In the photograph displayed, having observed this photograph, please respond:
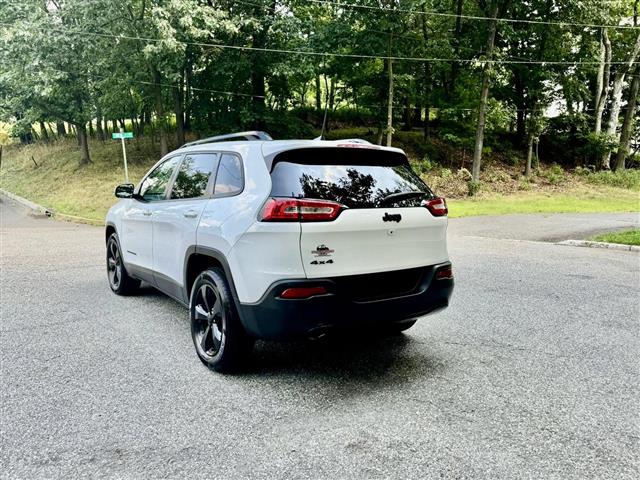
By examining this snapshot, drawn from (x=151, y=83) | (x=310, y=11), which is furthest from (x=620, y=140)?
(x=151, y=83)

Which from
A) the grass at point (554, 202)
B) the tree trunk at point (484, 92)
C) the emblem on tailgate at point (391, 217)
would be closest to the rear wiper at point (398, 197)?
the emblem on tailgate at point (391, 217)

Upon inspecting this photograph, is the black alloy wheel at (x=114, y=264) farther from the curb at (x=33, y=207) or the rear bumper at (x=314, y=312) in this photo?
the curb at (x=33, y=207)

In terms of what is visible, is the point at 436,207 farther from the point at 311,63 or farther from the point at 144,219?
the point at 311,63

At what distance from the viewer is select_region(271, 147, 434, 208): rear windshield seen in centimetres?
335

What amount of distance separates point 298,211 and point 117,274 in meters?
3.91

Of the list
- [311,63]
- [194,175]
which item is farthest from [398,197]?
[311,63]

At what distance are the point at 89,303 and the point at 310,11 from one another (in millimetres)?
26415

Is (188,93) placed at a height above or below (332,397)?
above

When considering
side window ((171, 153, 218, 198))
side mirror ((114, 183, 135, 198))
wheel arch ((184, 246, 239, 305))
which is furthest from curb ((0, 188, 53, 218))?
wheel arch ((184, 246, 239, 305))

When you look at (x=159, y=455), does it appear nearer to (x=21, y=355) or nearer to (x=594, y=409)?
(x=21, y=355)

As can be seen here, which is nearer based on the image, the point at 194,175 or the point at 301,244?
the point at 301,244

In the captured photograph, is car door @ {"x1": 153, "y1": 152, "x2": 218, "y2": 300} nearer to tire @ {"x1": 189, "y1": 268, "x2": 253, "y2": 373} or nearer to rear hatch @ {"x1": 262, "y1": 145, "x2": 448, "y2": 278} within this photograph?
tire @ {"x1": 189, "y1": 268, "x2": 253, "y2": 373}

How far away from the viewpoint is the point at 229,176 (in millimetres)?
3844

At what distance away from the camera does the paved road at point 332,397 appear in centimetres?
255
